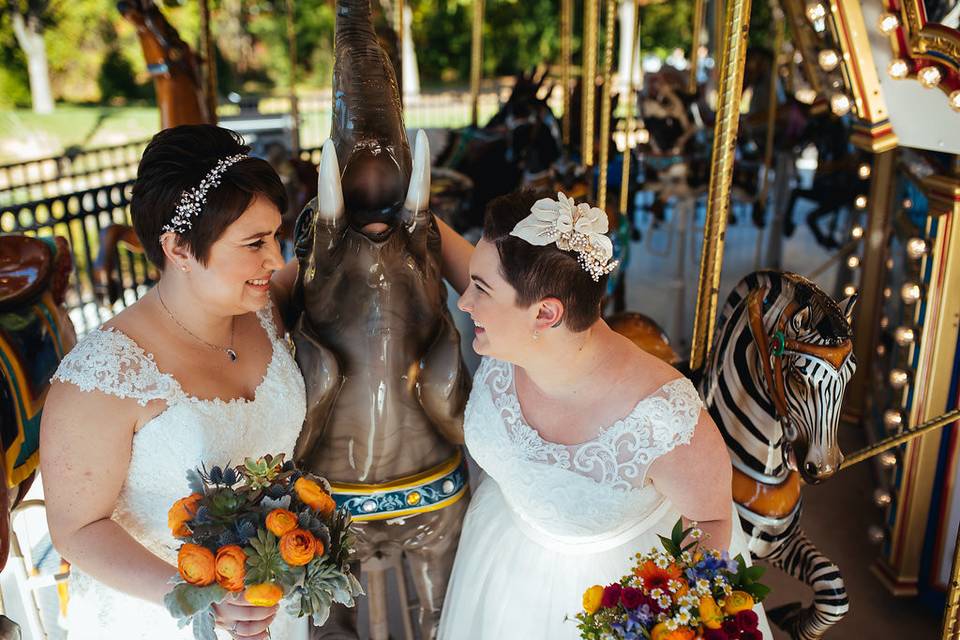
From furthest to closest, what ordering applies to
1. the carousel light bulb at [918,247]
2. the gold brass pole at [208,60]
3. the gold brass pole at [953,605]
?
the gold brass pole at [208,60] → the carousel light bulb at [918,247] → the gold brass pole at [953,605]

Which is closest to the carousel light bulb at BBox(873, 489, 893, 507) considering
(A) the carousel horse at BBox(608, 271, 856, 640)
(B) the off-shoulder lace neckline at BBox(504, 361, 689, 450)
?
(A) the carousel horse at BBox(608, 271, 856, 640)

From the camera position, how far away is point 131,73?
1947 centimetres

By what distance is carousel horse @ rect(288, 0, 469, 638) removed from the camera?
162 centimetres

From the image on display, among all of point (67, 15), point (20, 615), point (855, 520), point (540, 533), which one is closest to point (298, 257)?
point (540, 533)

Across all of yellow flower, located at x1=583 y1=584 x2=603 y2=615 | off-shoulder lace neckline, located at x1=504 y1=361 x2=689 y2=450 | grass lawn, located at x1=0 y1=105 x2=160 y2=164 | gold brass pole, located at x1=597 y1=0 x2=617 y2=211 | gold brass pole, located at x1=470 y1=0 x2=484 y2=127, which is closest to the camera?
yellow flower, located at x1=583 y1=584 x2=603 y2=615

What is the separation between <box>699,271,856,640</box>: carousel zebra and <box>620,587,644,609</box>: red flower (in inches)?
34.4

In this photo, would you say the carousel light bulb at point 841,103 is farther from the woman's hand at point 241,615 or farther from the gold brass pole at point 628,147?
the woman's hand at point 241,615

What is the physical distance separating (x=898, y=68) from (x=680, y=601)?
1.78 metres

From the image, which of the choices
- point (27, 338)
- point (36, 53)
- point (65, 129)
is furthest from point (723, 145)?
point (36, 53)

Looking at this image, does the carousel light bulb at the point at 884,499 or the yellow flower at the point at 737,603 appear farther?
the carousel light bulb at the point at 884,499

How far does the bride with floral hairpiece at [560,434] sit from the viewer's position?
1.53m

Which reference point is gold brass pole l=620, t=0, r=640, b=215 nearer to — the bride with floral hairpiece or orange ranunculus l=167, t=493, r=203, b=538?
the bride with floral hairpiece

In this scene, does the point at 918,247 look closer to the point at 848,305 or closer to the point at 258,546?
the point at 848,305

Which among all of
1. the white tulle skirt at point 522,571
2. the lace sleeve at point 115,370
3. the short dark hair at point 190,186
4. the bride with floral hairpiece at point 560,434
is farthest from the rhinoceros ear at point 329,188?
the white tulle skirt at point 522,571
